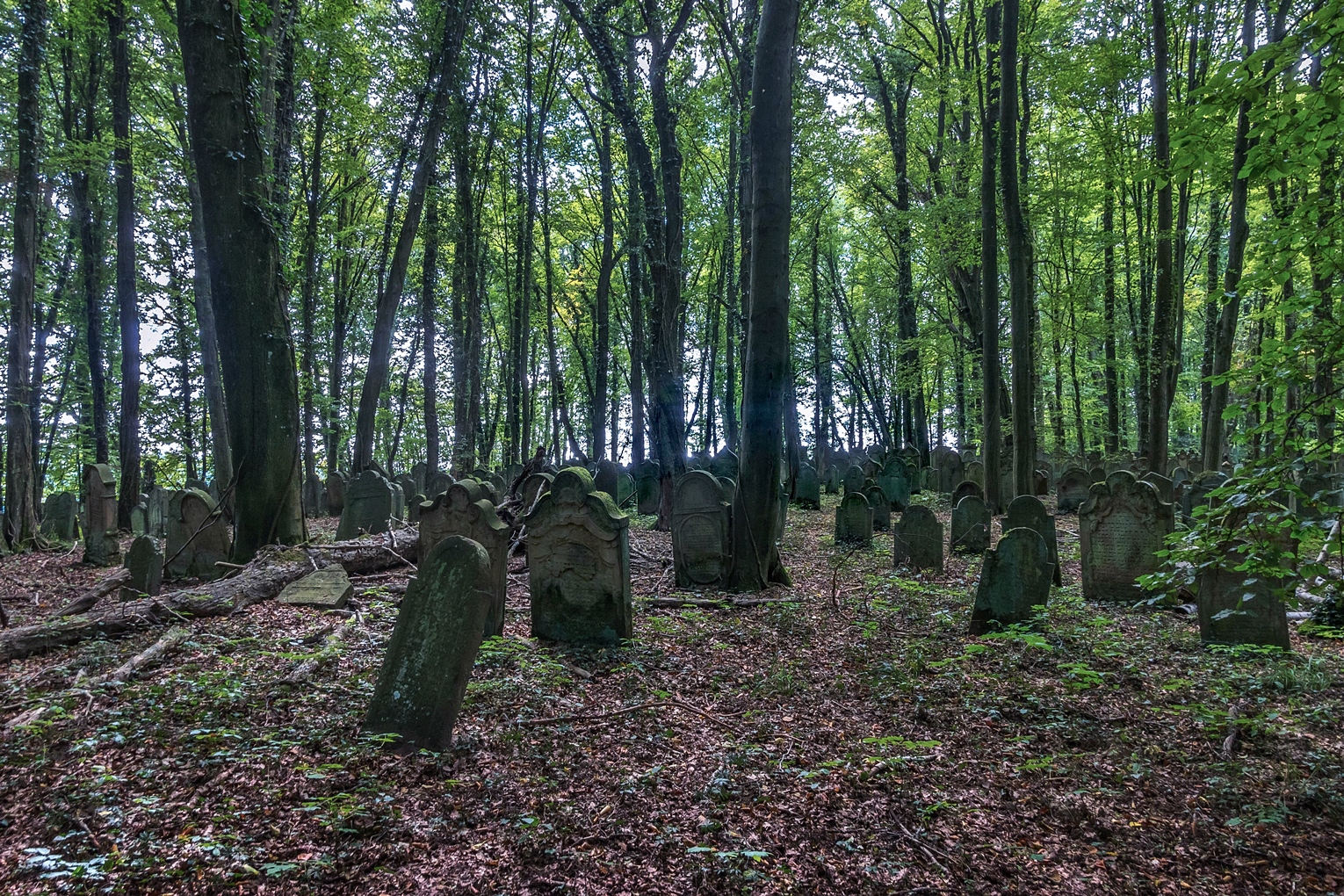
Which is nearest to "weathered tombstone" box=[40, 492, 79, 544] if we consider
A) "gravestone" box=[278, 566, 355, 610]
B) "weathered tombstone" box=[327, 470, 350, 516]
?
"weathered tombstone" box=[327, 470, 350, 516]

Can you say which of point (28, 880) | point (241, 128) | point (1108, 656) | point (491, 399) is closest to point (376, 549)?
point (241, 128)

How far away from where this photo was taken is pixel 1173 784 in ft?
9.54

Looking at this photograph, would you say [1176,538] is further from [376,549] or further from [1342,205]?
[376,549]

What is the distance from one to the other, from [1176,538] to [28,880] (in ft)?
14.3

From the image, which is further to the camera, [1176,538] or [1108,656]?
[1108,656]

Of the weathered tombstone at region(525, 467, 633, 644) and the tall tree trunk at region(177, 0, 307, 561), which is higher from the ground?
the tall tree trunk at region(177, 0, 307, 561)

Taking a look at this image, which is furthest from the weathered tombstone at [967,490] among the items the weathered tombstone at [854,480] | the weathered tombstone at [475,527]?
the weathered tombstone at [475,527]

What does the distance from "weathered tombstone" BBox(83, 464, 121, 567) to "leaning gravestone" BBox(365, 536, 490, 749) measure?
28.7ft

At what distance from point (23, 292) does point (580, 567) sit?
A: 34.5 ft

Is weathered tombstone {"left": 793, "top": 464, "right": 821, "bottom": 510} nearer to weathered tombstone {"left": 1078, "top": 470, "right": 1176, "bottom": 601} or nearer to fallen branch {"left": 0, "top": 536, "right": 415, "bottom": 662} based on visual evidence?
weathered tombstone {"left": 1078, "top": 470, "right": 1176, "bottom": 601}

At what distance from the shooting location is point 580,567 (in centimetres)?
514

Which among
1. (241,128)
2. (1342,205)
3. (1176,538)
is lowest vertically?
(1176,538)

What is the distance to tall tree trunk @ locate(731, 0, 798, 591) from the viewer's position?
6.86m

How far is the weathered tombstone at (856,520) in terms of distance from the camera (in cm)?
1002
